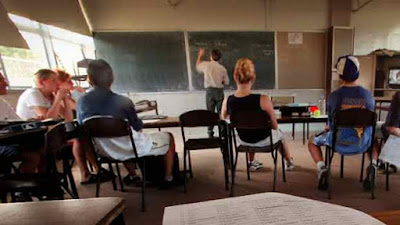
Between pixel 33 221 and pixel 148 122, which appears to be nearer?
pixel 33 221

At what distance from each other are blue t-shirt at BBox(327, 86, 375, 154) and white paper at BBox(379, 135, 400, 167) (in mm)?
160

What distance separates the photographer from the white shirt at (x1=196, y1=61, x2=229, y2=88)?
13.5 feet

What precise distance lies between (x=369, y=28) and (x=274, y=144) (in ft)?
14.0

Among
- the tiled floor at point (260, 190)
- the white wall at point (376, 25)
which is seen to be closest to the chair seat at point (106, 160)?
the tiled floor at point (260, 190)

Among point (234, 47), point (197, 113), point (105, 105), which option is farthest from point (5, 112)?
point (234, 47)

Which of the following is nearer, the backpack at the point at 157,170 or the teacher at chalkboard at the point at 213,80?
the backpack at the point at 157,170

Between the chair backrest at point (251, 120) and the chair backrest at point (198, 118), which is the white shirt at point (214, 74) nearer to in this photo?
the chair backrest at point (198, 118)

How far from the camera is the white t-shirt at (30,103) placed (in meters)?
2.31

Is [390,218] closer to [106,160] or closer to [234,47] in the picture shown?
[106,160]

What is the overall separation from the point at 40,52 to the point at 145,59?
1657 millimetres

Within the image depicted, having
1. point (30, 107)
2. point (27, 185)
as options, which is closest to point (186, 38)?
point (30, 107)

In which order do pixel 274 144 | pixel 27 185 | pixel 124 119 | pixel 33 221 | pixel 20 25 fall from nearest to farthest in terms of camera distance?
pixel 33 221 < pixel 27 185 < pixel 124 119 < pixel 274 144 < pixel 20 25

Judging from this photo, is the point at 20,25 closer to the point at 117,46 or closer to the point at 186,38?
the point at 117,46

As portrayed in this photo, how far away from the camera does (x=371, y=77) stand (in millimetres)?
4664
